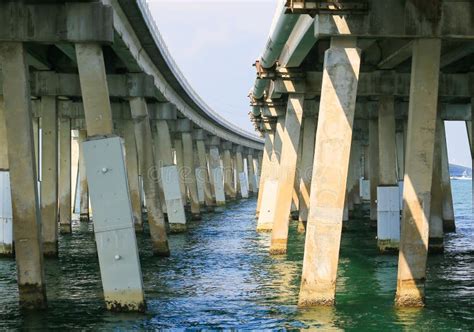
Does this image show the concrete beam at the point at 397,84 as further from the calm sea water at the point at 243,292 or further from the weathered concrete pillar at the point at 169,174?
the weathered concrete pillar at the point at 169,174

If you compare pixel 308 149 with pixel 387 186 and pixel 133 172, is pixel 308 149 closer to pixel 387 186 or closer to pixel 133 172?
pixel 133 172

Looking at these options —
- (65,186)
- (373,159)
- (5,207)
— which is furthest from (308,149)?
(5,207)

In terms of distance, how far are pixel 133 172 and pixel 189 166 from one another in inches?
623

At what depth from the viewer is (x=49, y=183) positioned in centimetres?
3031

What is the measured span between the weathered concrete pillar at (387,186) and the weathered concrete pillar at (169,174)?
36.8 ft

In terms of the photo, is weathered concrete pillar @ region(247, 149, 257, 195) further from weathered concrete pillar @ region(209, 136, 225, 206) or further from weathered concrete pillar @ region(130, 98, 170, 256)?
weathered concrete pillar @ region(130, 98, 170, 256)

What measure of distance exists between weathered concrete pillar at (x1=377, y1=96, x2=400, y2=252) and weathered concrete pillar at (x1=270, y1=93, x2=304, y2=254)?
8.55 ft

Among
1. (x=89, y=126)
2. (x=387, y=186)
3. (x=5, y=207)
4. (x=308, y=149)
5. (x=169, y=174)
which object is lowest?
(x=387, y=186)

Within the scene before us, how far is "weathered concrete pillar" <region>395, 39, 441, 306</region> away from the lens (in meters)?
18.9

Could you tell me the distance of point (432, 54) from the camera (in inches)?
751

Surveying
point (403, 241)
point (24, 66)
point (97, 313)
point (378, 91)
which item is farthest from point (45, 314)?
point (378, 91)

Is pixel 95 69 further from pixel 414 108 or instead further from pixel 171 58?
pixel 171 58

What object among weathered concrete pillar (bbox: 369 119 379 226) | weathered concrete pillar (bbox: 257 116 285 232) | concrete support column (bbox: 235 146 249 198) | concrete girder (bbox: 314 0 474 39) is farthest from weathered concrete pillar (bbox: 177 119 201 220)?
concrete support column (bbox: 235 146 249 198)

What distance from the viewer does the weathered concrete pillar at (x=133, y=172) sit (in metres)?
40.1
